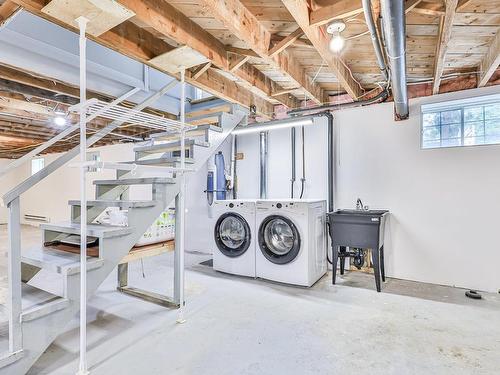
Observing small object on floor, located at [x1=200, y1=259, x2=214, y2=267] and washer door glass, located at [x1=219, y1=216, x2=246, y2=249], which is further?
small object on floor, located at [x1=200, y1=259, x2=214, y2=267]

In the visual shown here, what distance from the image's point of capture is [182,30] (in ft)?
7.38

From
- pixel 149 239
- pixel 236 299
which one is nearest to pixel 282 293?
pixel 236 299

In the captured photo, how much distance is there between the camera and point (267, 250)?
3.68m

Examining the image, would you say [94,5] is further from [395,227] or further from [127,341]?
[395,227]

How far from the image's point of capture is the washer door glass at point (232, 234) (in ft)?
12.5

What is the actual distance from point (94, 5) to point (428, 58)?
10.3ft

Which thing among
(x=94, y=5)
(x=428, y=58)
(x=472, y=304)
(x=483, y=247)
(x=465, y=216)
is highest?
(x=428, y=58)

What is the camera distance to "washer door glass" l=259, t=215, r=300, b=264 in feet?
11.4

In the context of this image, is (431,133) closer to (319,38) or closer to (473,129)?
(473,129)

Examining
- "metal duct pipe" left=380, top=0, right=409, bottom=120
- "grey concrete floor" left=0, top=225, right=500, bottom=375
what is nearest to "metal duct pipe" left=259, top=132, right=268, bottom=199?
"grey concrete floor" left=0, top=225, right=500, bottom=375

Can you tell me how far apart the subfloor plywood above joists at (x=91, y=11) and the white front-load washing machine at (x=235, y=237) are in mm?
2469

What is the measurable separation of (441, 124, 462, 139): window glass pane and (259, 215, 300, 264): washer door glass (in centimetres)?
220

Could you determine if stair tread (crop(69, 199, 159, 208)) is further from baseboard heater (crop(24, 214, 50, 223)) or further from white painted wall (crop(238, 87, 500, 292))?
baseboard heater (crop(24, 214, 50, 223))

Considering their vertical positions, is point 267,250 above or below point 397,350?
above
